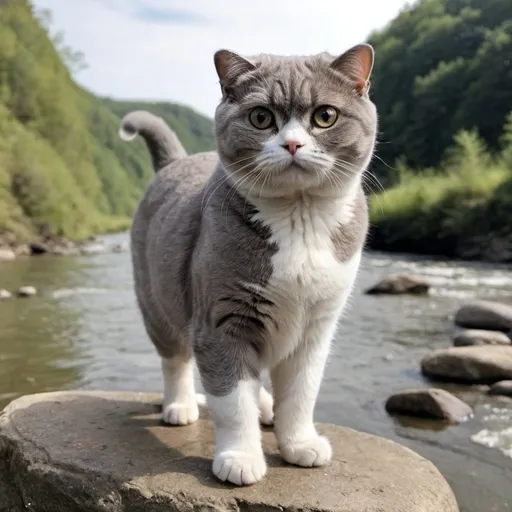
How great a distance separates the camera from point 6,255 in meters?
19.5

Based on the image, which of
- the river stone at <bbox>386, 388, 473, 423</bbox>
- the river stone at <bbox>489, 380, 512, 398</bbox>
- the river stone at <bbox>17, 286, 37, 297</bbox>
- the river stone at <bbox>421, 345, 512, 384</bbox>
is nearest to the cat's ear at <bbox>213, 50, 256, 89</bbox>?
the river stone at <bbox>386, 388, 473, 423</bbox>

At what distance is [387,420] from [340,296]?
2769 mm

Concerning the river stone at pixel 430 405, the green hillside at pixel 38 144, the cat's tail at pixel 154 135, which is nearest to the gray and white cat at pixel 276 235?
the cat's tail at pixel 154 135

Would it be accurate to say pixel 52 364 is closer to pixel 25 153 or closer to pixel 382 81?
pixel 25 153

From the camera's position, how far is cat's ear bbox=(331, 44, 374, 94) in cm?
245

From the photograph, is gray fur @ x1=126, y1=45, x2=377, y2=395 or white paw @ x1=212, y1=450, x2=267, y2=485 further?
white paw @ x1=212, y1=450, x2=267, y2=485

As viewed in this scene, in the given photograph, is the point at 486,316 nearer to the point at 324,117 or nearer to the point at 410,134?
the point at 324,117

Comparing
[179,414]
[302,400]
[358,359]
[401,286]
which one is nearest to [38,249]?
[401,286]

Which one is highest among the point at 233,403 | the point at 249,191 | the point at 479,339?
the point at 249,191

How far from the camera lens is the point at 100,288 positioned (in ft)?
41.7

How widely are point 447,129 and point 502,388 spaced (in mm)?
30872

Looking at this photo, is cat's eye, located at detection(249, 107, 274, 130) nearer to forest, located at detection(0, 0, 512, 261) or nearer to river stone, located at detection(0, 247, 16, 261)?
forest, located at detection(0, 0, 512, 261)

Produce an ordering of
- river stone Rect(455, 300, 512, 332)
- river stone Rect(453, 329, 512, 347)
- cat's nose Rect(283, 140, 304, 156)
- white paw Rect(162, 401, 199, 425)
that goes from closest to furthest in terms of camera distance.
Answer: cat's nose Rect(283, 140, 304, 156) → white paw Rect(162, 401, 199, 425) → river stone Rect(453, 329, 512, 347) → river stone Rect(455, 300, 512, 332)

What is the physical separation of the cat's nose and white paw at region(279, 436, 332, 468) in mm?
1270
